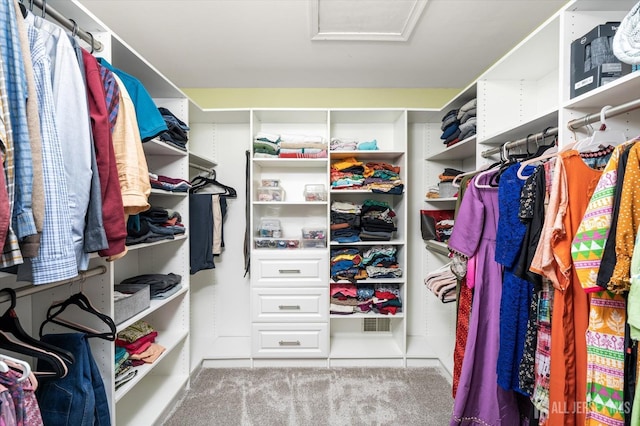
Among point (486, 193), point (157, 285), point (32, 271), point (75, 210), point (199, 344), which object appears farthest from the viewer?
point (199, 344)

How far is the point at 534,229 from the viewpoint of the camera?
0.99m

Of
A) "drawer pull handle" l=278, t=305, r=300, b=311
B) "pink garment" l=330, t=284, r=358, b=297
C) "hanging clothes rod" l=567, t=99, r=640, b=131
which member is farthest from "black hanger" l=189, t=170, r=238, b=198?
"hanging clothes rod" l=567, t=99, r=640, b=131

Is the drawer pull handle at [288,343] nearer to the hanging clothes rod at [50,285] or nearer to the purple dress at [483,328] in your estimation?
the purple dress at [483,328]

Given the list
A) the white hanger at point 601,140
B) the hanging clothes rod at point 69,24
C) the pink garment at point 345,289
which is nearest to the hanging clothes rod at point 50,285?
the hanging clothes rod at point 69,24

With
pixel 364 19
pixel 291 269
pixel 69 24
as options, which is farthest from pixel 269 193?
pixel 69 24

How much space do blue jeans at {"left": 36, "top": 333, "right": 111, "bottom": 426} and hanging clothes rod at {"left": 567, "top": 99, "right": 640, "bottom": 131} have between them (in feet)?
6.54

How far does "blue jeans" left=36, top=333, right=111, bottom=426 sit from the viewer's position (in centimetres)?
99

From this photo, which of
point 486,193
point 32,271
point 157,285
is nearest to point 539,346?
point 486,193

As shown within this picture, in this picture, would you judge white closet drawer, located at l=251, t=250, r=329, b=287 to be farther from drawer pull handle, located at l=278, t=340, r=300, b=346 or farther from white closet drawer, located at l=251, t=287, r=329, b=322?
drawer pull handle, located at l=278, t=340, r=300, b=346

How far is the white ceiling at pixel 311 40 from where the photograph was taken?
1553mm

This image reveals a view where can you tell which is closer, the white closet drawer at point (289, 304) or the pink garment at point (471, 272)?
the pink garment at point (471, 272)

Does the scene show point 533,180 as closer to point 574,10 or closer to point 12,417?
point 574,10

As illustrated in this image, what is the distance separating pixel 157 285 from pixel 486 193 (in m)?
1.91

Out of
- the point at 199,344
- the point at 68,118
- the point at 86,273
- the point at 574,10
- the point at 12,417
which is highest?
the point at 574,10
